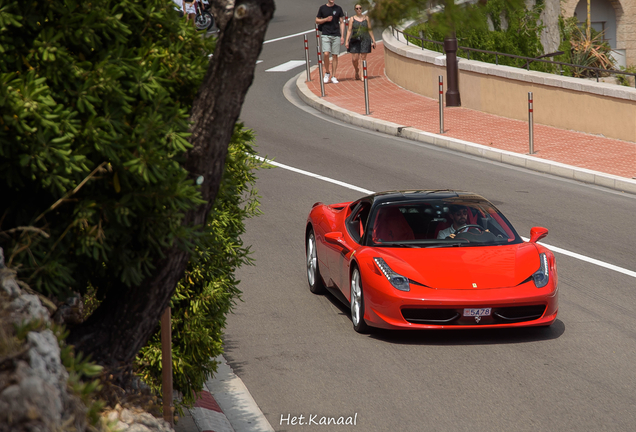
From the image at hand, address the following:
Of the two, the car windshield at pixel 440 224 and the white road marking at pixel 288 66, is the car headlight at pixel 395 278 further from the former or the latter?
the white road marking at pixel 288 66

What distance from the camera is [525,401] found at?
21.7 ft

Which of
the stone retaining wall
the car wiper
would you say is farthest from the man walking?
the car wiper

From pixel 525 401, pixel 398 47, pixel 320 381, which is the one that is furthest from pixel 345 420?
pixel 398 47

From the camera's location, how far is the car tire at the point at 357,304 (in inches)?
330

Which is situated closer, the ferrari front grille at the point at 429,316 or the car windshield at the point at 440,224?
the ferrari front grille at the point at 429,316

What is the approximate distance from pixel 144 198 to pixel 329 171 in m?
12.7

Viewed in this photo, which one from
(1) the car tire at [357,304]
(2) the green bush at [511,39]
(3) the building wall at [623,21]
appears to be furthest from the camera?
(3) the building wall at [623,21]

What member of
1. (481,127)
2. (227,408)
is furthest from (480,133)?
(227,408)

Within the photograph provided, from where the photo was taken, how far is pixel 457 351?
25.6 ft

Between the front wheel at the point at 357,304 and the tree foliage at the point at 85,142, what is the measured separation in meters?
4.37

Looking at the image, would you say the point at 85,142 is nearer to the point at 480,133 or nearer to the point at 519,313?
the point at 519,313

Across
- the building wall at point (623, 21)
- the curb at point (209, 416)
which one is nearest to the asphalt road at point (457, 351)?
the curb at point (209, 416)
